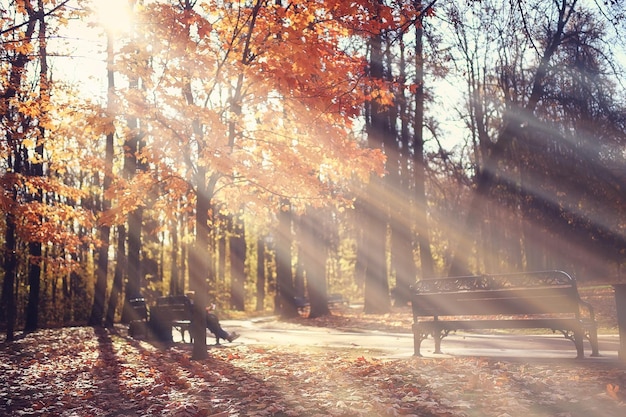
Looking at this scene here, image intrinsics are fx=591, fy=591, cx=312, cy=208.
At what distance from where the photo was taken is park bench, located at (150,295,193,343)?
13336 mm

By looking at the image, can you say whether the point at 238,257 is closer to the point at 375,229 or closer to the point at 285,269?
the point at 285,269

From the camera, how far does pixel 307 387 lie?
6820 millimetres

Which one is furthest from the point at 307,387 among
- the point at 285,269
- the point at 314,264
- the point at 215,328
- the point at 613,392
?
the point at 314,264

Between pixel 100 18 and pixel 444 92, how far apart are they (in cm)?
1557

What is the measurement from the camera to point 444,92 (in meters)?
22.8

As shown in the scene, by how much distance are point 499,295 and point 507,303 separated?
0.49 feet

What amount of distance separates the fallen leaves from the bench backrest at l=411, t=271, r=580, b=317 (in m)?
0.72

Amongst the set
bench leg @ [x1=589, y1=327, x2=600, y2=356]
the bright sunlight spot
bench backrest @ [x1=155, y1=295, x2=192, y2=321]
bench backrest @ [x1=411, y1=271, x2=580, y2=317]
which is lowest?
bench leg @ [x1=589, y1=327, x2=600, y2=356]

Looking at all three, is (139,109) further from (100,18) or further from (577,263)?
(577,263)

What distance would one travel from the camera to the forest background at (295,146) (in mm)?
9578

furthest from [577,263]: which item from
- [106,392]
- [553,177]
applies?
[106,392]

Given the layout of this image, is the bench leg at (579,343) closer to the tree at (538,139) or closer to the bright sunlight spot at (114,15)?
the bright sunlight spot at (114,15)

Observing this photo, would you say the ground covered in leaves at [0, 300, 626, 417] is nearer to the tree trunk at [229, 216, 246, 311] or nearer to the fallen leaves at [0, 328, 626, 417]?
the fallen leaves at [0, 328, 626, 417]

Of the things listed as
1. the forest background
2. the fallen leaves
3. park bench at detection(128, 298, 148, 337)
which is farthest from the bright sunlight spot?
park bench at detection(128, 298, 148, 337)
